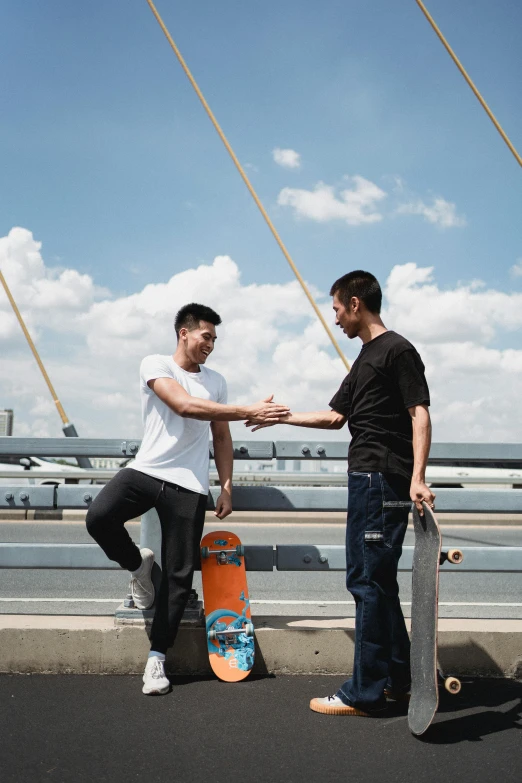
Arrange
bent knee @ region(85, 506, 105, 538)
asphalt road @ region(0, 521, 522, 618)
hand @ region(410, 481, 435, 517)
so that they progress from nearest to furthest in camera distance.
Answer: hand @ region(410, 481, 435, 517) < bent knee @ region(85, 506, 105, 538) < asphalt road @ region(0, 521, 522, 618)

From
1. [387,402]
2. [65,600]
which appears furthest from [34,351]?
[387,402]

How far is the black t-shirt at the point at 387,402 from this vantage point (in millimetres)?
3551

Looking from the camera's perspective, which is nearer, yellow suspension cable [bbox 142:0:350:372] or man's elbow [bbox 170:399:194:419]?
man's elbow [bbox 170:399:194:419]

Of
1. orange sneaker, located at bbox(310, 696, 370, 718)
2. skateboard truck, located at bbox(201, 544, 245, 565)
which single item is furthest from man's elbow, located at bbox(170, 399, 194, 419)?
orange sneaker, located at bbox(310, 696, 370, 718)

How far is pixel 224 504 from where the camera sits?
13.7 feet

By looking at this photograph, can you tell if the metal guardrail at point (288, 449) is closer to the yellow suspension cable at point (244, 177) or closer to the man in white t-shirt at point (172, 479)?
the man in white t-shirt at point (172, 479)

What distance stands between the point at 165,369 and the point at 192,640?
1.47m

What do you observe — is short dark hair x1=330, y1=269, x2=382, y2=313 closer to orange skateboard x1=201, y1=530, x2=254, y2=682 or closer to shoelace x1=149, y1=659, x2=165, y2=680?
orange skateboard x1=201, y1=530, x2=254, y2=682

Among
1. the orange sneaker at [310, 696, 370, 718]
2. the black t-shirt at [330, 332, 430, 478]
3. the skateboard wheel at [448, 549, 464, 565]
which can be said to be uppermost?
the black t-shirt at [330, 332, 430, 478]

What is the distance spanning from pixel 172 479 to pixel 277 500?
697 millimetres

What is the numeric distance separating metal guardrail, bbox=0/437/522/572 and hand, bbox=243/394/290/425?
0.71 feet

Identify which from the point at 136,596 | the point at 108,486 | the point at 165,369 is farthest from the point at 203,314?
the point at 136,596

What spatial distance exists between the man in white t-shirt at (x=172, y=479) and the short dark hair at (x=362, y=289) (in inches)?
32.0

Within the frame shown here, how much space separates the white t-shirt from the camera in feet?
13.3
